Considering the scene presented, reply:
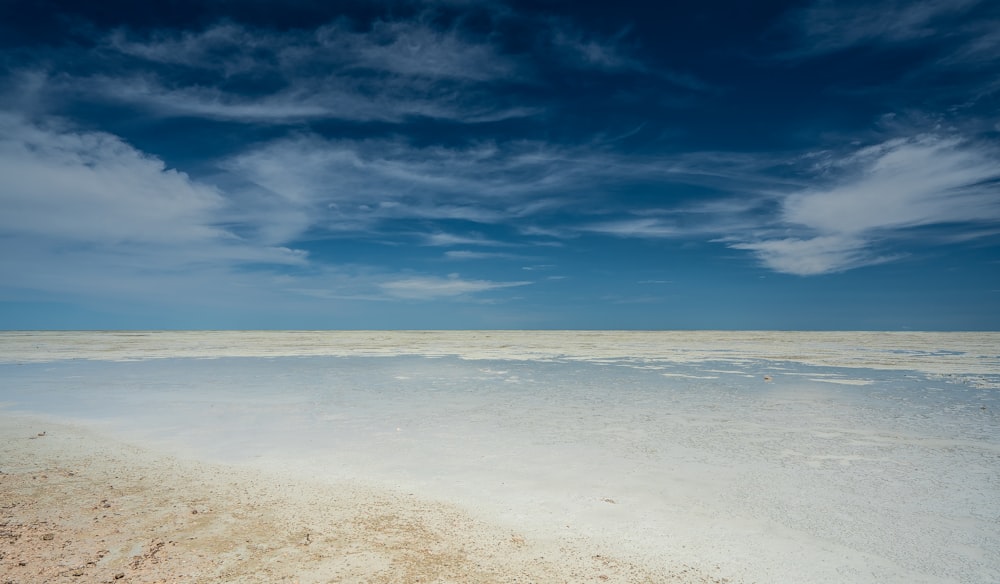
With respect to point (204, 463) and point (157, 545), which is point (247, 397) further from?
point (157, 545)

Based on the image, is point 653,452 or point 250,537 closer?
point 250,537

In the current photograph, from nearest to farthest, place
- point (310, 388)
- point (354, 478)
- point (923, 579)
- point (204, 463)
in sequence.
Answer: point (923, 579), point (354, 478), point (204, 463), point (310, 388)

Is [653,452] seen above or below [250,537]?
above

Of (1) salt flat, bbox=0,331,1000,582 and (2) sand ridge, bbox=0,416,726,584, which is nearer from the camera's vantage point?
(2) sand ridge, bbox=0,416,726,584

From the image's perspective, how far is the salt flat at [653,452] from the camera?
4594 millimetres

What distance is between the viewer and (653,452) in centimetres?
758

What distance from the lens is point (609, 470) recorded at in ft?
22.1

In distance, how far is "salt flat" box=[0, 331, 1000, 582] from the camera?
181 inches

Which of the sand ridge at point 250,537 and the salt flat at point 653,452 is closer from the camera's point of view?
the sand ridge at point 250,537

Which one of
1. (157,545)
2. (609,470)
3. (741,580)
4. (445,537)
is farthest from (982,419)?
(157,545)

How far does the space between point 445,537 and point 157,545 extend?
7.85 ft

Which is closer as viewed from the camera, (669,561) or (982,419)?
(669,561)

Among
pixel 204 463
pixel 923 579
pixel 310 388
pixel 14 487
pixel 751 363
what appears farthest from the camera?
pixel 751 363

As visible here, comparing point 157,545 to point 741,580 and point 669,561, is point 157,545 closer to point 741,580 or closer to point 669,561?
point 669,561
